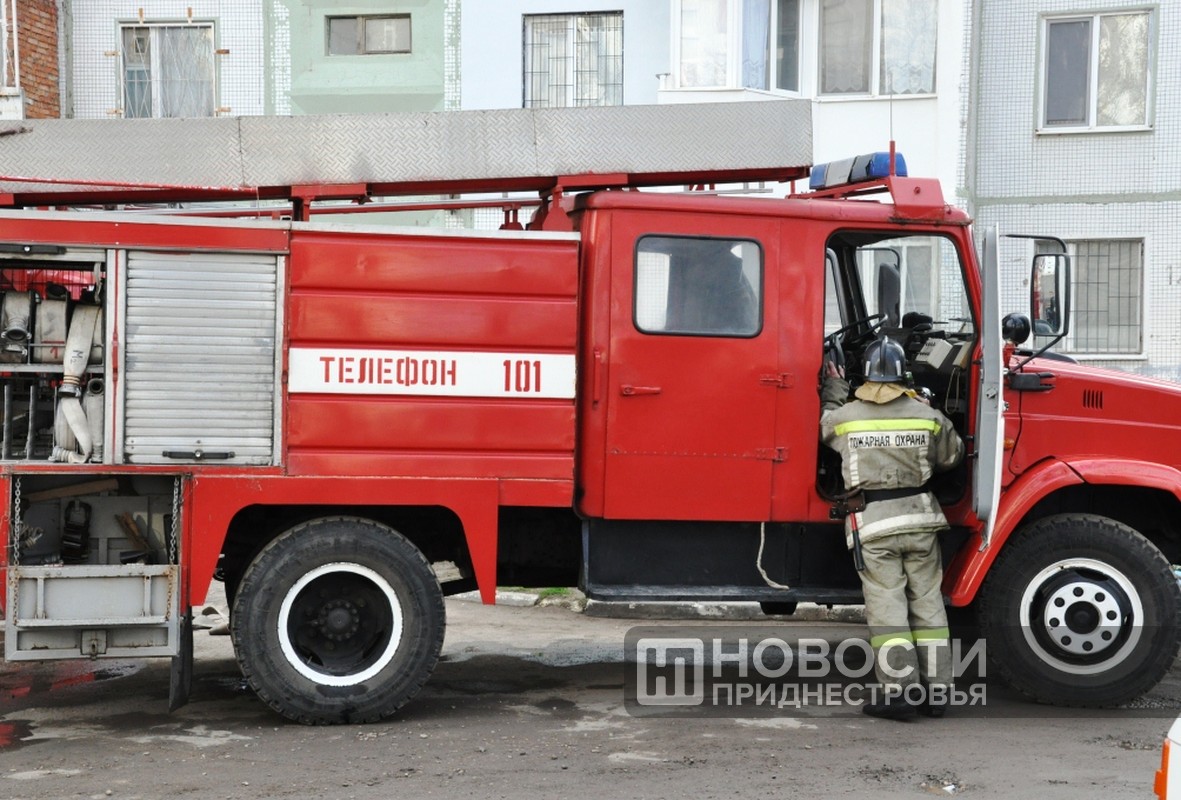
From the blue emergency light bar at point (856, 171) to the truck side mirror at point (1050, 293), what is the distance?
96cm

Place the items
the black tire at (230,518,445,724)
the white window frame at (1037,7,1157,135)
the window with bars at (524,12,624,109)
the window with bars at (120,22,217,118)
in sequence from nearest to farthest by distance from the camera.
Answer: the black tire at (230,518,445,724) → the white window frame at (1037,7,1157,135) → the window with bars at (524,12,624,109) → the window with bars at (120,22,217,118)

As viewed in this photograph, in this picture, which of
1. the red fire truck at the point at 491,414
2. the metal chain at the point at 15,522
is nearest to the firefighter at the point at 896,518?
the red fire truck at the point at 491,414

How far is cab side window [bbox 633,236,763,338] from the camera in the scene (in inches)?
257

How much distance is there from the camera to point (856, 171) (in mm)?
7090

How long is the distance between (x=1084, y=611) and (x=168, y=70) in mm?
13744

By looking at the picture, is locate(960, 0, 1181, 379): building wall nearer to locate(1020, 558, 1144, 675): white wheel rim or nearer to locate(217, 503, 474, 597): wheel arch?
locate(1020, 558, 1144, 675): white wheel rim

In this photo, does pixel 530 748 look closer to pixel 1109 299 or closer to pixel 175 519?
pixel 175 519

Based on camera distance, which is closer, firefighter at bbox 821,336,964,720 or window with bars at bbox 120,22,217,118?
firefighter at bbox 821,336,964,720

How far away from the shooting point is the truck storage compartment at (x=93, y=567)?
600cm

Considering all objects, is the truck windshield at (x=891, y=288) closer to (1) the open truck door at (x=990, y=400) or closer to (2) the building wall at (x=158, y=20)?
(1) the open truck door at (x=990, y=400)

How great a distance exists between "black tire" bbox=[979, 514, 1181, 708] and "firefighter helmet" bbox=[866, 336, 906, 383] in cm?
105

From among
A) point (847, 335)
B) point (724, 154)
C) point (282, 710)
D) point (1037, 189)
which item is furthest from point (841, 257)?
point (1037, 189)

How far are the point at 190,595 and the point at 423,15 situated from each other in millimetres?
11888

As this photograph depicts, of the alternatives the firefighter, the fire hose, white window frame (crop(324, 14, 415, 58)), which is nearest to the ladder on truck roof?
the fire hose
